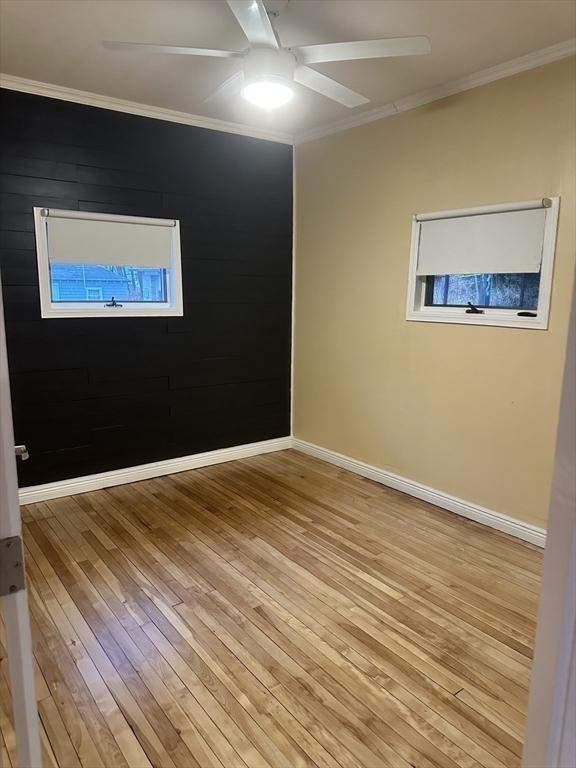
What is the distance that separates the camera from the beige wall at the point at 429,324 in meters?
2.80

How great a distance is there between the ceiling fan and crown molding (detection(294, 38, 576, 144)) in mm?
790

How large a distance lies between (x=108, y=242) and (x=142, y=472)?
5.65 ft

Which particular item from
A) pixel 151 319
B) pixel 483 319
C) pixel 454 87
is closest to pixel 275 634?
pixel 483 319

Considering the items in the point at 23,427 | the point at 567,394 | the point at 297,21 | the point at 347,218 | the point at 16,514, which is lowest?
the point at 23,427

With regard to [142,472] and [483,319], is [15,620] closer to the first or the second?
[483,319]

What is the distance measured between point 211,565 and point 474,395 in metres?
1.91

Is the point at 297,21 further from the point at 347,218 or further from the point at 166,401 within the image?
the point at 166,401

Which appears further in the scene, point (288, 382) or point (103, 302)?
point (288, 382)

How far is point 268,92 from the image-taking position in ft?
8.23

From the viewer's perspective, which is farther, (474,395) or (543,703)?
(474,395)

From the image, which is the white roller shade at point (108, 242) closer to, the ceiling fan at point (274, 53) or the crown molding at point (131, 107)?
the crown molding at point (131, 107)

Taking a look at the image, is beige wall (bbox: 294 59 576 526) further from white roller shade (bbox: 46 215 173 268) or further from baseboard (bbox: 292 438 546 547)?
white roller shade (bbox: 46 215 173 268)

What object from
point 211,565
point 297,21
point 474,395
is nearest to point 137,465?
point 211,565

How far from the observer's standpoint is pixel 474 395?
323 centimetres
